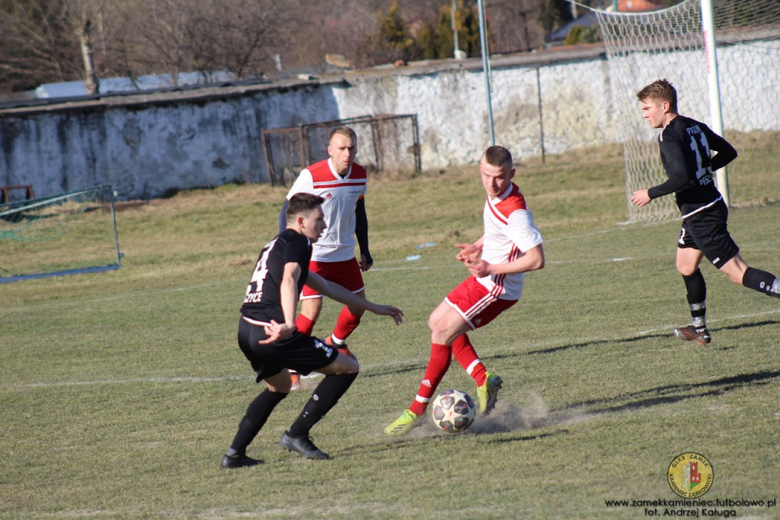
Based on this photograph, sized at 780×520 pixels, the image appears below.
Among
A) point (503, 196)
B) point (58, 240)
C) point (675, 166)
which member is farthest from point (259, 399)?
point (58, 240)

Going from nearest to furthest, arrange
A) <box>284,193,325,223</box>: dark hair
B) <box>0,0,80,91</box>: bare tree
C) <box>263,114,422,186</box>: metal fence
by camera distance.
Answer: <box>284,193,325,223</box>: dark hair, <box>263,114,422,186</box>: metal fence, <box>0,0,80,91</box>: bare tree

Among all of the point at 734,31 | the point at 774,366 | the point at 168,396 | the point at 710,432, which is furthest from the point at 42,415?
the point at 734,31

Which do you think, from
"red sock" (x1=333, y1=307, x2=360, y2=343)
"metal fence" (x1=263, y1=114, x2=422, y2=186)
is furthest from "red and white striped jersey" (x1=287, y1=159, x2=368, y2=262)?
"metal fence" (x1=263, y1=114, x2=422, y2=186)

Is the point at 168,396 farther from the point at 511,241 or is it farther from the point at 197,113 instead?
the point at 197,113

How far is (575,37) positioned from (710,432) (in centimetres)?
4538

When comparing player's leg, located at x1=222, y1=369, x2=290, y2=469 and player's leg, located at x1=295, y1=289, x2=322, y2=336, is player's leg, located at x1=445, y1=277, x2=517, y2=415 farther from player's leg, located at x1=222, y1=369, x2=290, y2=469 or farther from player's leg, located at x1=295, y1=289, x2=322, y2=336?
player's leg, located at x1=295, y1=289, x2=322, y2=336

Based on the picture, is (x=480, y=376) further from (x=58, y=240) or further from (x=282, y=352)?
(x=58, y=240)

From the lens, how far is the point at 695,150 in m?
6.75

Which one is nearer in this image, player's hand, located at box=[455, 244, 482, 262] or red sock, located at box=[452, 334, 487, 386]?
player's hand, located at box=[455, 244, 482, 262]

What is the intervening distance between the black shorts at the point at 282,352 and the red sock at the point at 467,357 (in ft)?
3.63

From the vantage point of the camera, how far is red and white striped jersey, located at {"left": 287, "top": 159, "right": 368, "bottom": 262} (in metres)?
7.13

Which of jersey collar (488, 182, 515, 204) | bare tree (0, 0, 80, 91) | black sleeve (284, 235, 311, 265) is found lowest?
black sleeve (284, 235, 311, 265)

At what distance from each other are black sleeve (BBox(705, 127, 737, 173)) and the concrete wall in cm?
2013

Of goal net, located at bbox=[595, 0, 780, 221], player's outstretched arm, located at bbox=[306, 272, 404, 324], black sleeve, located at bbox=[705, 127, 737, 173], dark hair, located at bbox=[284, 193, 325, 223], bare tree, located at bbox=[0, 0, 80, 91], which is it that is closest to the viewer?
dark hair, located at bbox=[284, 193, 325, 223]
